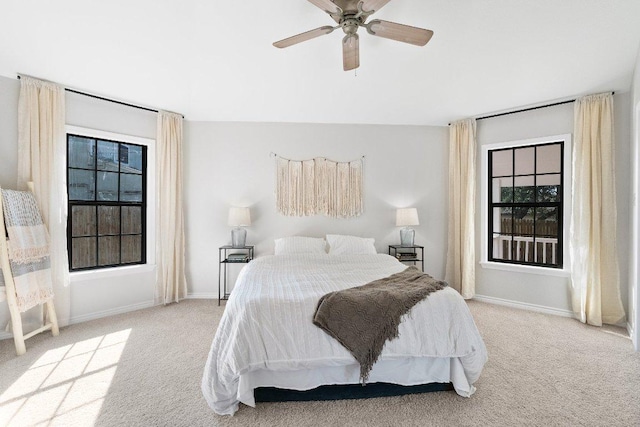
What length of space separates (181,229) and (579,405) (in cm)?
428

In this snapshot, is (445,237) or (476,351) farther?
(445,237)

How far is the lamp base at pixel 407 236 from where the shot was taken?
4145 millimetres

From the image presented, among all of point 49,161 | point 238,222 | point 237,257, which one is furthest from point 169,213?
point 49,161

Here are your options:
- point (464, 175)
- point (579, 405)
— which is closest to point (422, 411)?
point (579, 405)

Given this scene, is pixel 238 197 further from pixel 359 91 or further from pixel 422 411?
pixel 422 411

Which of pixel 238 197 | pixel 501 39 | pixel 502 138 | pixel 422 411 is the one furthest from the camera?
pixel 238 197

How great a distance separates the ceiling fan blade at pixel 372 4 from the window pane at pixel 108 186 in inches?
140

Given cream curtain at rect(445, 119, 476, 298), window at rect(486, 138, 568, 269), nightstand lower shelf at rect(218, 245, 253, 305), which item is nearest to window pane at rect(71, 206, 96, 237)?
nightstand lower shelf at rect(218, 245, 253, 305)

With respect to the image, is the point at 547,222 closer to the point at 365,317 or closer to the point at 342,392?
the point at 365,317

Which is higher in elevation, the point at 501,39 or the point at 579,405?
the point at 501,39

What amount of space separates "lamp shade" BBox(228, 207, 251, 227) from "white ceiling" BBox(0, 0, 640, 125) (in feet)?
4.40

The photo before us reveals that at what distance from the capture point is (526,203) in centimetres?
384

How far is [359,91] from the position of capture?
3.32 m

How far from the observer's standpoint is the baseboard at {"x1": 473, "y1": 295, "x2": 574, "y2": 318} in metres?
3.46
